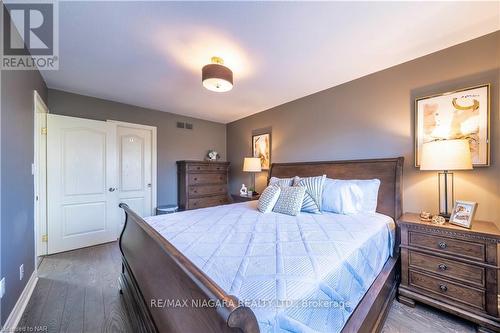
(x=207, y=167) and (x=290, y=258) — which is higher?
(x=207, y=167)

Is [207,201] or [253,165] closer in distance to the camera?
[253,165]

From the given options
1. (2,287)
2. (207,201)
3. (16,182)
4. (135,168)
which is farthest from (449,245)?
(135,168)

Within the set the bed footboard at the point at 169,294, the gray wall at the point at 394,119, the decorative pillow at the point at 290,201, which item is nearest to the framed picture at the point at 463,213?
the gray wall at the point at 394,119

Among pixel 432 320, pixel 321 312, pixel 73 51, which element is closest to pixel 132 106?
pixel 73 51

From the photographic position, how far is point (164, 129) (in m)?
4.14

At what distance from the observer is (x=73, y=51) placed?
209 centimetres

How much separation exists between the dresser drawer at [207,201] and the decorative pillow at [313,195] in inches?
93.7

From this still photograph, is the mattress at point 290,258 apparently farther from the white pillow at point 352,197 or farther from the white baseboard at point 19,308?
the white baseboard at point 19,308

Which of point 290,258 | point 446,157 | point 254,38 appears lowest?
point 290,258

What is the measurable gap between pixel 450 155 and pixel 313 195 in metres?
1.25

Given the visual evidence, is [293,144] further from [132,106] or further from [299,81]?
[132,106]

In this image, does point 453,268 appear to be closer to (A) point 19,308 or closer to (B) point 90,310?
(B) point 90,310

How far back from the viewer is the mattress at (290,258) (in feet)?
2.73

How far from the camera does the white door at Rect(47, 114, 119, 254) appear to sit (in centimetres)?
295
